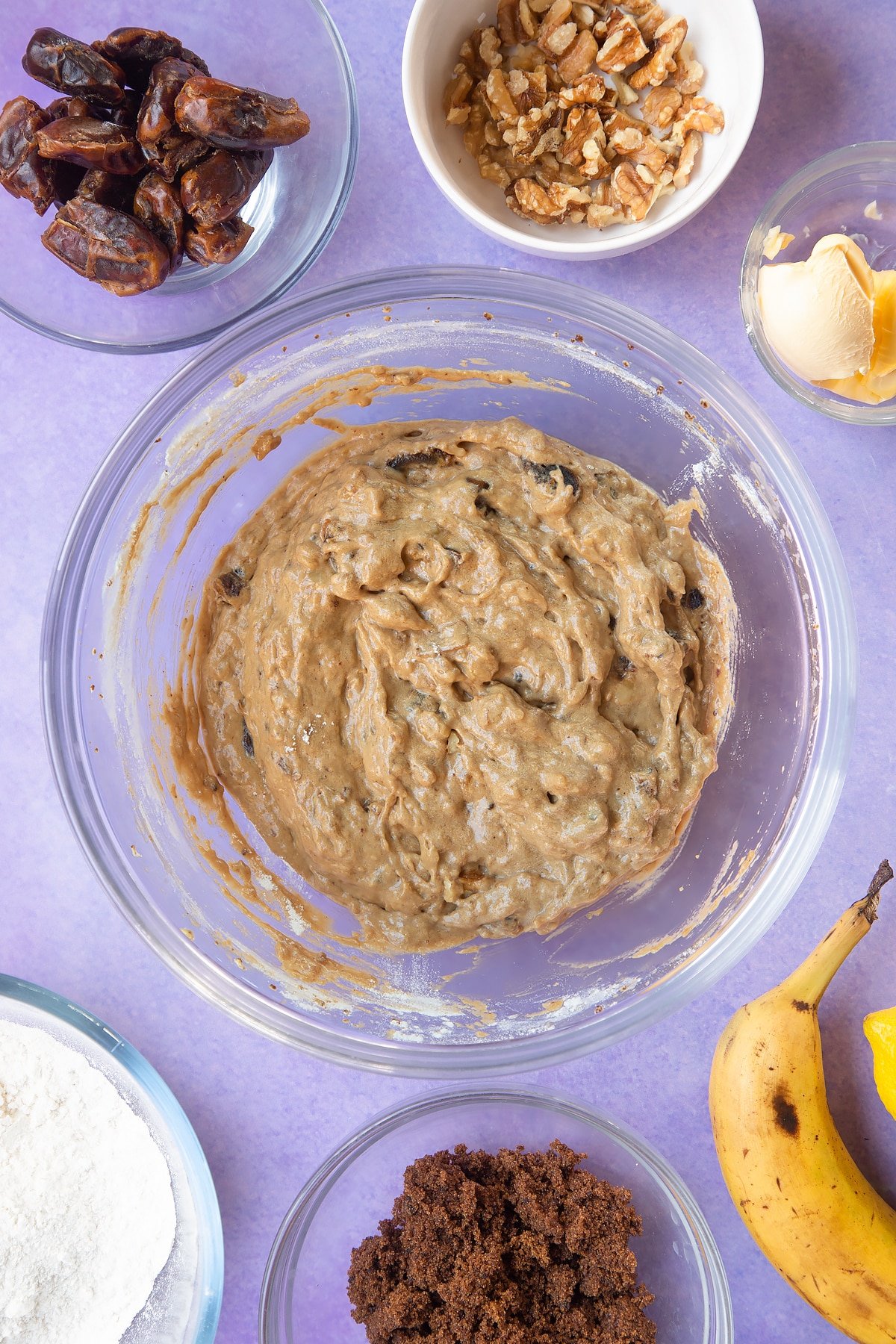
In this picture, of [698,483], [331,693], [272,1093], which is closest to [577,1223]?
[272,1093]

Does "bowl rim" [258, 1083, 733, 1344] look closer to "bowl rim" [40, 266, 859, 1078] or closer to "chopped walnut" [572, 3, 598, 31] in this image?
"bowl rim" [40, 266, 859, 1078]

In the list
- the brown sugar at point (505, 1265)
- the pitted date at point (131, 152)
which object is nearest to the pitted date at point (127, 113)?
the pitted date at point (131, 152)

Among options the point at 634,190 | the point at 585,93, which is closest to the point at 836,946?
the point at 634,190

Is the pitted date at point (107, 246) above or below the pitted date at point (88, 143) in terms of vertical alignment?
below

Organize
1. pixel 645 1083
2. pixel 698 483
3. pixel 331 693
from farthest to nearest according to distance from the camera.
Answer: pixel 645 1083 → pixel 698 483 → pixel 331 693

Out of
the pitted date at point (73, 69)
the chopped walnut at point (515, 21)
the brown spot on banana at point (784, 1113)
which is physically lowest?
the brown spot on banana at point (784, 1113)

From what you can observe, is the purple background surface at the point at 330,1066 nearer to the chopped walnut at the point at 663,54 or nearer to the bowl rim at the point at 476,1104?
the bowl rim at the point at 476,1104

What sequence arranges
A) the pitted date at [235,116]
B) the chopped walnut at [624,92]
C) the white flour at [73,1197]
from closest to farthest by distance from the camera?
the pitted date at [235,116]
the chopped walnut at [624,92]
the white flour at [73,1197]

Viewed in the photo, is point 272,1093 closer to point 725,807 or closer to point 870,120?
point 725,807
